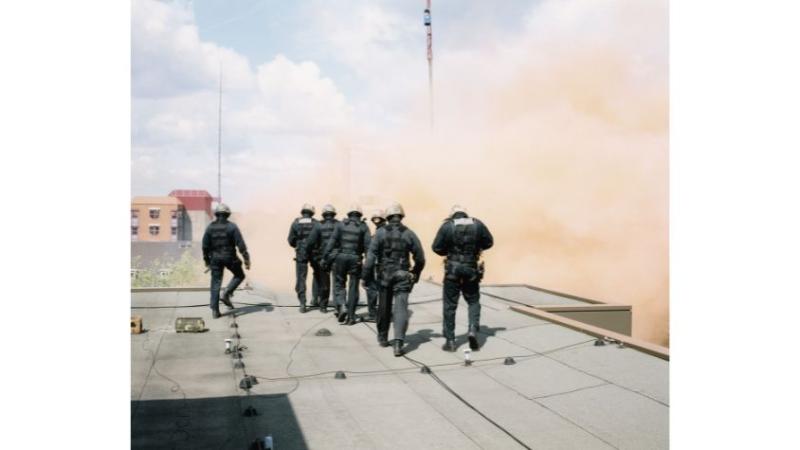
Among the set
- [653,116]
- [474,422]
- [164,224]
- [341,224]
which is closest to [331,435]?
[474,422]

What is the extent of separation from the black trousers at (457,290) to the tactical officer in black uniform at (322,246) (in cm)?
348

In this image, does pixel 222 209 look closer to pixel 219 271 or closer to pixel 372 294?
pixel 219 271

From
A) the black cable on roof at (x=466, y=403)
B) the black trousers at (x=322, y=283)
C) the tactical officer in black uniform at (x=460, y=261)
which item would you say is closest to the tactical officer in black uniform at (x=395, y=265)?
the tactical officer in black uniform at (x=460, y=261)

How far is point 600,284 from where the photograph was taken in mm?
38344

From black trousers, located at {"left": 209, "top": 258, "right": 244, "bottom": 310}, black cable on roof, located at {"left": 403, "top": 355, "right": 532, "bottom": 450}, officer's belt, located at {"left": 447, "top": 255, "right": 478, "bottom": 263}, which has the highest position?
officer's belt, located at {"left": 447, "top": 255, "right": 478, "bottom": 263}

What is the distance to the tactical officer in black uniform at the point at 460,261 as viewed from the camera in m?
9.36

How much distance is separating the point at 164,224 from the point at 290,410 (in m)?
57.9

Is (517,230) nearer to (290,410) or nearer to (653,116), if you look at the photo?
(653,116)

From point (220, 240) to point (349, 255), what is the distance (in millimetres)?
2165

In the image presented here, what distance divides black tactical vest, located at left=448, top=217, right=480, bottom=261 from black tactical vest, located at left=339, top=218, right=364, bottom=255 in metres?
2.75

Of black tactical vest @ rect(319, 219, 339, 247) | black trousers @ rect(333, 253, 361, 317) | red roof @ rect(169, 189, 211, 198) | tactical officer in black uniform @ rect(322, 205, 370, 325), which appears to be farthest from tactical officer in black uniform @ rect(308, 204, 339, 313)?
red roof @ rect(169, 189, 211, 198)

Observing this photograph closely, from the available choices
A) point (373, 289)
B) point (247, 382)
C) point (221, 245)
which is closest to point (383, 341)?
point (373, 289)

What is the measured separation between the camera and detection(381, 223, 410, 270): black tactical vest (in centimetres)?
956

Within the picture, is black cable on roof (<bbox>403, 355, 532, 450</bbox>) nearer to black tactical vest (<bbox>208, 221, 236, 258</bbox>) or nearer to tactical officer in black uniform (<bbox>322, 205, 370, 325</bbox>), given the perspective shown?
tactical officer in black uniform (<bbox>322, 205, 370, 325</bbox>)
